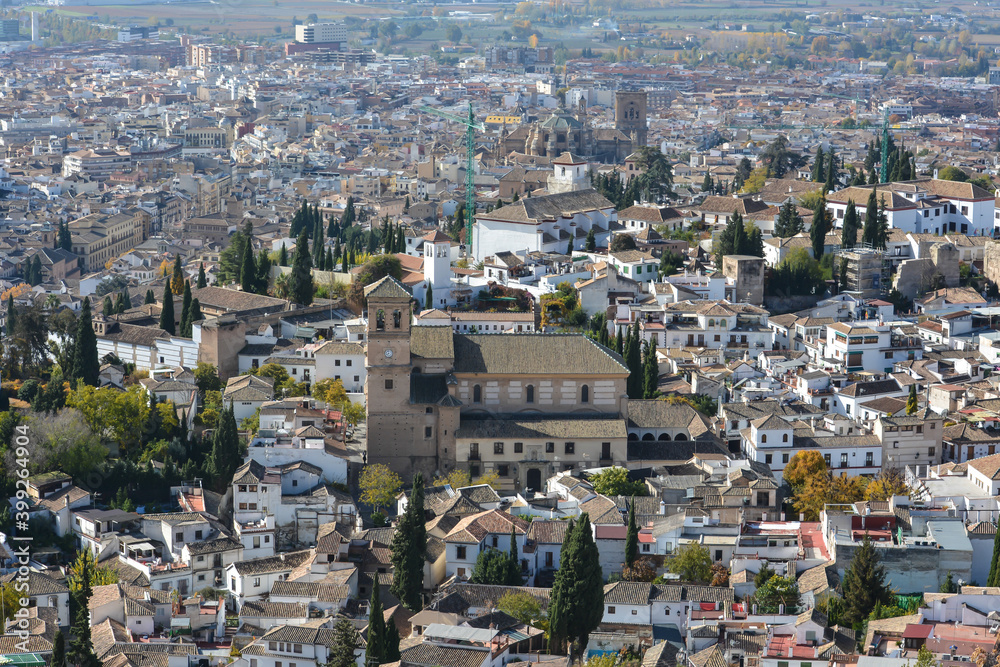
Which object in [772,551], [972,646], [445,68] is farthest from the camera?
[445,68]

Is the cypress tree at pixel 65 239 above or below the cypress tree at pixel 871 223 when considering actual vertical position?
below

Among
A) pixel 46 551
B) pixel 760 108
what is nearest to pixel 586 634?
pixel 46 551

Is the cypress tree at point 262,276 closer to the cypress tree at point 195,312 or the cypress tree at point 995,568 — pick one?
the cypress tree at point 195,312

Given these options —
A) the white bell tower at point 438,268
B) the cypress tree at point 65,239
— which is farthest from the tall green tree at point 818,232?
the cypress tree at point 65,239

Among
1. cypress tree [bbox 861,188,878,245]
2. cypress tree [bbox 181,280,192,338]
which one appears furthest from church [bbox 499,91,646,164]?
cypress tree [bbox 181,280,192,338]

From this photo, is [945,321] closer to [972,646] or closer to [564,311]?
[564,311]

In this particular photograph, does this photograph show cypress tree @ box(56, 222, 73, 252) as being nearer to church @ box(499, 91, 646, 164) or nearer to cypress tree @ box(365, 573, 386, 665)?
church @ box(499, 91, 646, 164)
